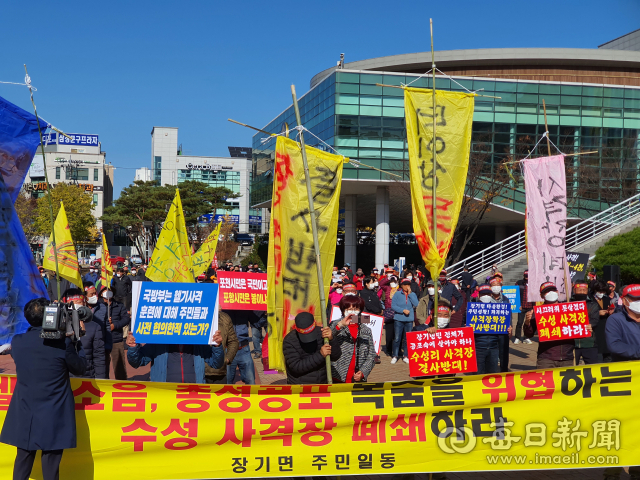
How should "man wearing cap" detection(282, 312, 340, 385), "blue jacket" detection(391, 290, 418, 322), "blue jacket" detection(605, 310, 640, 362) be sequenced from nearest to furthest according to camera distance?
"man wearing cap" detection(282, 312, 340, 385) < "blue jacket" detection(605, 310, 640, 362) < "blue jacket" detection(391, 290, 418, 322)

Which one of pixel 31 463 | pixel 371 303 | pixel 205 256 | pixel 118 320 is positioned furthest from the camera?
pixel 205 256

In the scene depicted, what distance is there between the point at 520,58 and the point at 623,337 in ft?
150

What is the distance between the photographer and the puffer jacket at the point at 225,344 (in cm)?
661

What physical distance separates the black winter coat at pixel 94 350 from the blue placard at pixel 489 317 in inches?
201

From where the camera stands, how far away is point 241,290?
31.6 ft

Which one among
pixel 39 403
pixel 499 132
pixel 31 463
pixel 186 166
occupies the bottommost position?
pixel 31 463

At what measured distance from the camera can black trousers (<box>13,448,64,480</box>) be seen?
468 centimetres

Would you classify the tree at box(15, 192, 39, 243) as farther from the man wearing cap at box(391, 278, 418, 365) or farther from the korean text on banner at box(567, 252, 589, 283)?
the korean text on banner at box(567, 252, 589, 283)

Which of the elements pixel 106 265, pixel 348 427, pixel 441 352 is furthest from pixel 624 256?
pixel 348 427

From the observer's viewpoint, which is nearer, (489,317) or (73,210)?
(489,317)

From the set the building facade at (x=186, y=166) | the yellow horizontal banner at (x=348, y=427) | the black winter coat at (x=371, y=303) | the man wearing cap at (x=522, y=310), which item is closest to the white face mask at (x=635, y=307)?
the yellow horizontal banner at (x=348, y=427)

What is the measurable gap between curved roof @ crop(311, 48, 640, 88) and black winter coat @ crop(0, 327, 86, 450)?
45433mm

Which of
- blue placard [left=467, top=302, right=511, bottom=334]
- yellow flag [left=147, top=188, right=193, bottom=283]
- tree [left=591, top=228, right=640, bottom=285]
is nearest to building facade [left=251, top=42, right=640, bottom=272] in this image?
tree [left=591, top=228, right=640, bottom=285]

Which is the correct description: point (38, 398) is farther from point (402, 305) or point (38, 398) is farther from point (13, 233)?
point (402, 305)
